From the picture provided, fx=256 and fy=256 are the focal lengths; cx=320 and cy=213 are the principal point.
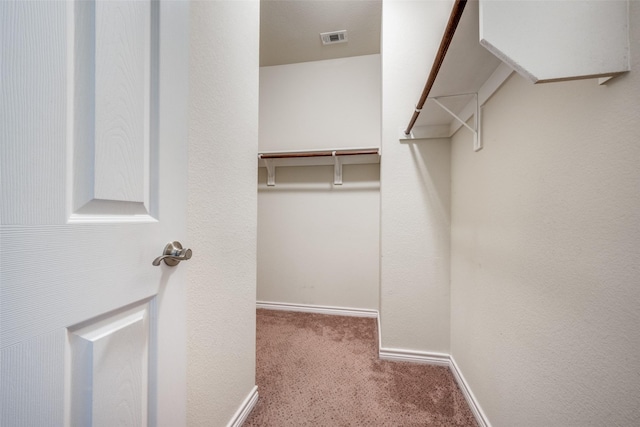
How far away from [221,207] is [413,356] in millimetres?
1575

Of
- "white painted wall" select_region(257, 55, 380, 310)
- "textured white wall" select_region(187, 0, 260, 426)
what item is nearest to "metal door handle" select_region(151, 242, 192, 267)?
"textured white wall" select_region(187, 0, 260, 426)

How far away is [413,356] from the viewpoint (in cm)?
171

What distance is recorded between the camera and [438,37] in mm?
1644

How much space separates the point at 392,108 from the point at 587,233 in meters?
1.34

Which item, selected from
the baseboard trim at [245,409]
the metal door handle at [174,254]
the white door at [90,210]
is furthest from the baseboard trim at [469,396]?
the metal door handle at [174,254]

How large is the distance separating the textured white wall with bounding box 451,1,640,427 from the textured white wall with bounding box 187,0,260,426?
1102 mm

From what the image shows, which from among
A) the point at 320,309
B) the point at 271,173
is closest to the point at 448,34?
the point at 271,173

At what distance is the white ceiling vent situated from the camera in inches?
88.4

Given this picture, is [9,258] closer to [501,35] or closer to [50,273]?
[50,273]

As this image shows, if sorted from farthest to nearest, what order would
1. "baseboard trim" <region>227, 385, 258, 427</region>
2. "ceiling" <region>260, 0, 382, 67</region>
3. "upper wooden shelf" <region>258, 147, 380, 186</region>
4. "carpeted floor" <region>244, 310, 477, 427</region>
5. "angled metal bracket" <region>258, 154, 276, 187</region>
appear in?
1. "angled metal bracket" <region>258, 154, 276, 187</region>
2. "upper wooden shelf" <region>258, 147, 380, 186</region>
3. "ceiling" <region>260, 0, 382, 67</region>
4. "carpeted floor" <region>244, 310, 477, 427</region>
5. "baseboard trim" <region>227, 385, 258, 427</region>

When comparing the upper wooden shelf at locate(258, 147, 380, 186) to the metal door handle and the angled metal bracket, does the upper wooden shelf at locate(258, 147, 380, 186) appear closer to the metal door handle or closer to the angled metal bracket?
the angled metal bracket

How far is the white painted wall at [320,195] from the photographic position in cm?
254

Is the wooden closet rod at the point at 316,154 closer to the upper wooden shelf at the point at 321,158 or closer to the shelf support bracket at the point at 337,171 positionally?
the upper wooden shelf at the point at 321,158

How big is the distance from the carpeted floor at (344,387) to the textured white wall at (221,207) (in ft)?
0.82
